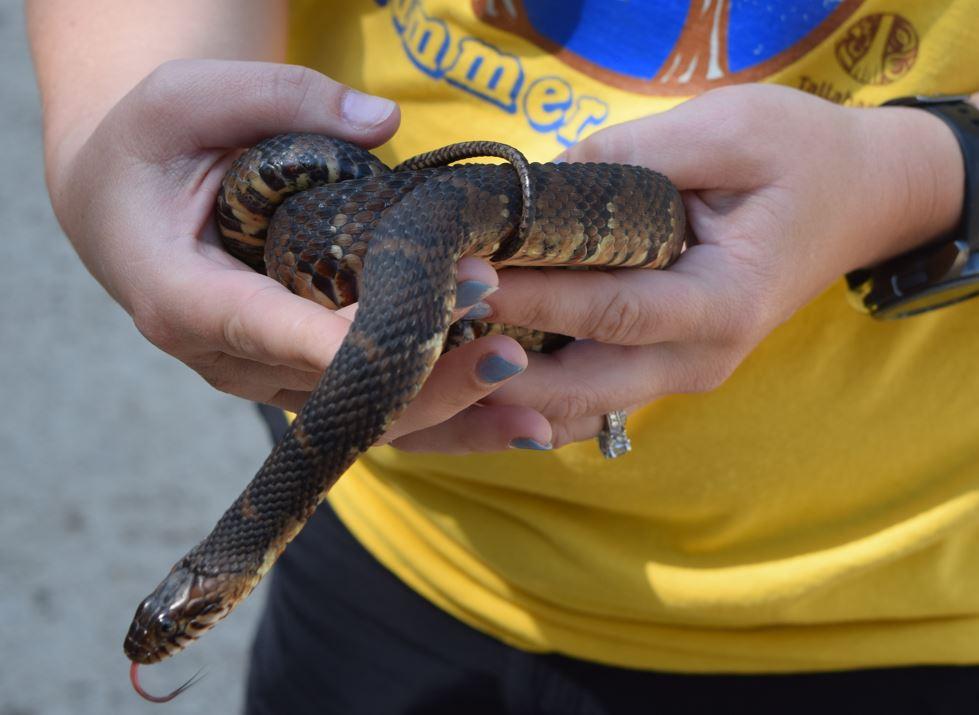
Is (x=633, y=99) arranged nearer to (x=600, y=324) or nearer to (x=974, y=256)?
(x=600, y=324)

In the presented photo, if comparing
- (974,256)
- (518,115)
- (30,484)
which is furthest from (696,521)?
(30,484)

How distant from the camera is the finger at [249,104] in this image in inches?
67.9

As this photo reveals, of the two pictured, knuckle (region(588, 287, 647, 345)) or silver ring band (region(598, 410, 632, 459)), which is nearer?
knuckle (region(588, 287, 647, 345))

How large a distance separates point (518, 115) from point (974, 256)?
0.75 meters

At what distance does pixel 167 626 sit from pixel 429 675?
1.72 feet

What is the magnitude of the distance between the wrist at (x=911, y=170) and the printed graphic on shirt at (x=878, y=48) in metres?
0.07

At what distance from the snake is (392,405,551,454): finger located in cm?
12

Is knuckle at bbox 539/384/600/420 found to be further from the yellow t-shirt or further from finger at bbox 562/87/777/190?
finger at bbox 562/87/777/190

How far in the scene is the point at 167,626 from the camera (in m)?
1.99

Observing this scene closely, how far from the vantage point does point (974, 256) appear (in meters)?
1.79

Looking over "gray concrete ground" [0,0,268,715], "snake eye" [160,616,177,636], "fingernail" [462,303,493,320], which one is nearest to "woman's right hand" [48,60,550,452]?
"fingernail" [462,303,493,320]

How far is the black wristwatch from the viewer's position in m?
1.77

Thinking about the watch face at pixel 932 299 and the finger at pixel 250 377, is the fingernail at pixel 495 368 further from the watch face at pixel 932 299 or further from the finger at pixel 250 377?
the watch face at pixel 932 299

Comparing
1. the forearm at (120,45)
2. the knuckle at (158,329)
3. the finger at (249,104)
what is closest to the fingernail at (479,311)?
the finger at (249,104)
